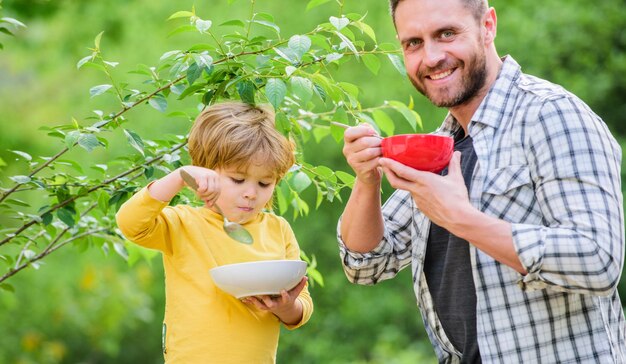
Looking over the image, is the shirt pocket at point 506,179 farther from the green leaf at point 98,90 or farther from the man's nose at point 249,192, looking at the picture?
the green leaf at point 98,90

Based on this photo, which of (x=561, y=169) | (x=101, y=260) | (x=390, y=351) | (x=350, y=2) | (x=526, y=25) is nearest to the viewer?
(x=561, y=169)

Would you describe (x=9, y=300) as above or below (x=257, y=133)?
below

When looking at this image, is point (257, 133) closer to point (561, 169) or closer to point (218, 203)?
point (218, 203)

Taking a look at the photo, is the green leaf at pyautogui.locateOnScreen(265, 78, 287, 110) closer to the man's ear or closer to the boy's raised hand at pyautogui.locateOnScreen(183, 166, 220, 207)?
the boy's raised hand at pyautogui.locateOnScreen(183, 166, 220, 207)

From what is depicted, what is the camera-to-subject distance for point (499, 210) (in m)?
1.95

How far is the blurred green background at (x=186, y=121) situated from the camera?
27.8 feet

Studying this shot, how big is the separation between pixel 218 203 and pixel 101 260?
27.2 feet

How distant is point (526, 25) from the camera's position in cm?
852

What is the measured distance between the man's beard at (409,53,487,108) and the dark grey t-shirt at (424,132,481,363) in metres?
0.11

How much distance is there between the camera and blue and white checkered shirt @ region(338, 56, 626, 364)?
5.83 ft

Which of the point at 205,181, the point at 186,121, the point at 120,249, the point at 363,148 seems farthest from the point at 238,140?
the point at 186,121

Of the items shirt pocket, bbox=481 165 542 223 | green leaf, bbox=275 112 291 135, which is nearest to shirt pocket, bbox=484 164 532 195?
shirt pocket, bbox=481 165 542 223

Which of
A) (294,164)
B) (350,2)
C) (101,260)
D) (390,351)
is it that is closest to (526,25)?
(350,2)

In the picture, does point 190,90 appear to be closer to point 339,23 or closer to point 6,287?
point 339,23
